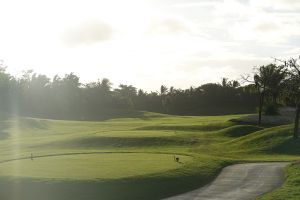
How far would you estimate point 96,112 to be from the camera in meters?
147

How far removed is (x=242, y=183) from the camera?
1328 inches

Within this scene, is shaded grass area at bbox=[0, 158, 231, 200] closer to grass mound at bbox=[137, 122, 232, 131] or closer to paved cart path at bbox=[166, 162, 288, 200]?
paved cart path at bbox=[166, 162, 288, 200]

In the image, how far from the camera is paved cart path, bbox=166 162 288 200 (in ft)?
98.9

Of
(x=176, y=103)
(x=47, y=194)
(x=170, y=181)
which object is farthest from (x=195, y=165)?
(x=176, y=103)

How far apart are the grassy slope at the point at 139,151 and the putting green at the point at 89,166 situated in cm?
7

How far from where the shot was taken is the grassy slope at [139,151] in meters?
31.3

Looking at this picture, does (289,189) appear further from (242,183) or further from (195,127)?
(195,127)

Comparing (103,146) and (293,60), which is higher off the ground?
(293,60)

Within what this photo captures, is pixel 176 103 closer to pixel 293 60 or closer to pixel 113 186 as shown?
pixel 293 60

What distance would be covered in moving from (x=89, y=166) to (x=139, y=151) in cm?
1516

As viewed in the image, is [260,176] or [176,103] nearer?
[260,176]

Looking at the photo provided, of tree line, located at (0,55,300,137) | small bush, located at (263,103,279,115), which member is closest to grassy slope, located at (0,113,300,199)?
small bush, located at (263,103,279,115)

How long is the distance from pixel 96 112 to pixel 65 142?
83599 millimetres

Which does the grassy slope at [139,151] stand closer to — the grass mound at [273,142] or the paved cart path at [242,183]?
the grass mound at [273,142]
